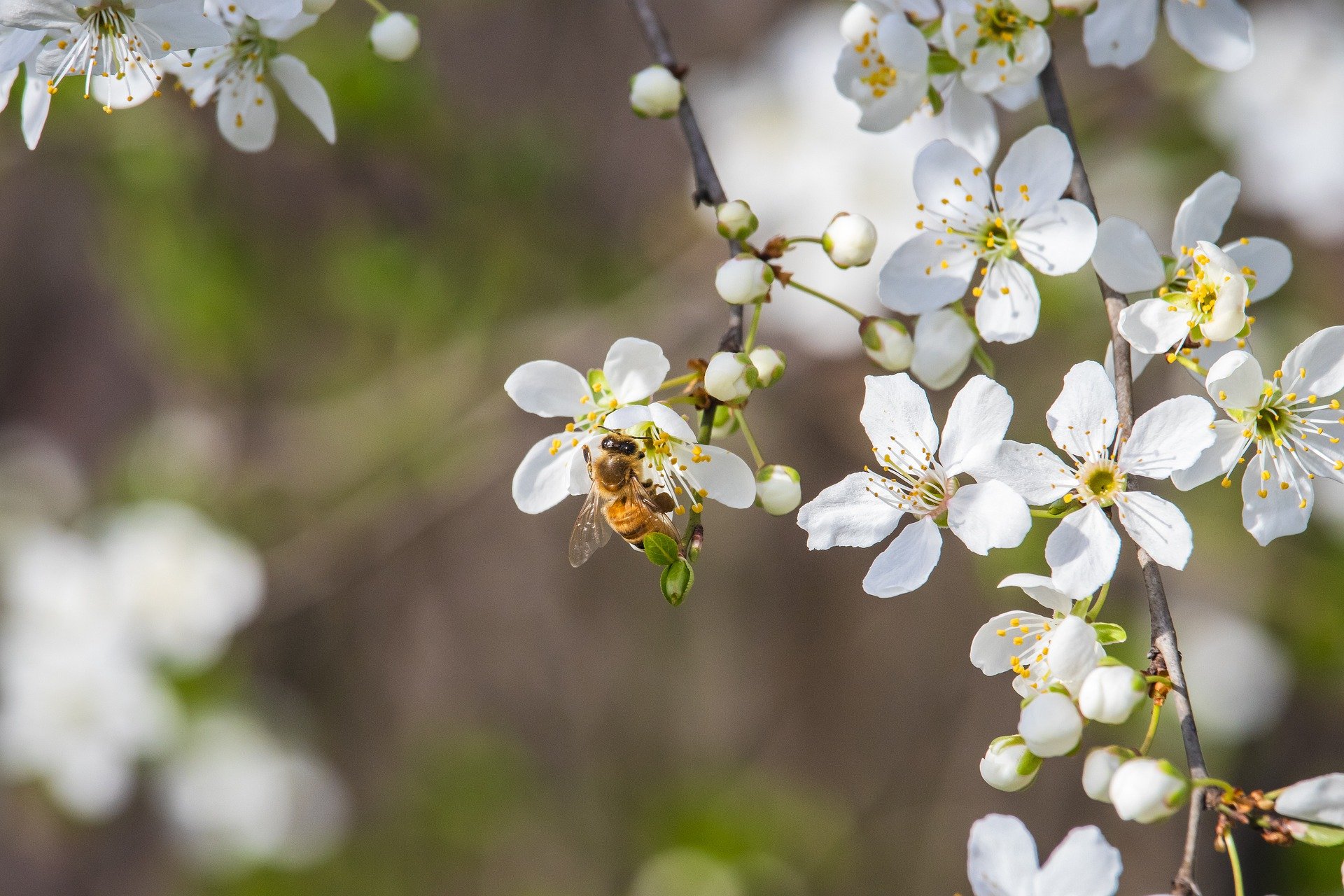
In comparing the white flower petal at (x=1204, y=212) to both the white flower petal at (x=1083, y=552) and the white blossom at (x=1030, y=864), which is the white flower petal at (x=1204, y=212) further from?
the white blossom at (x=1030, y=864)

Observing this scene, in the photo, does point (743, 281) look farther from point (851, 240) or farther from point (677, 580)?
point (677, 580)

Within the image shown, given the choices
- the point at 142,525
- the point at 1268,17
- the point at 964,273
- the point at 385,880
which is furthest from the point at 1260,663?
the point at 142,525

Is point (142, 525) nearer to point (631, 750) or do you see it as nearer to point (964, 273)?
point (631, 750)

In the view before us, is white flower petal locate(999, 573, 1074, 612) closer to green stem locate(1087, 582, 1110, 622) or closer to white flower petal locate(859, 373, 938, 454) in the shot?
green stem locate(1087, 582, 1110, 622)

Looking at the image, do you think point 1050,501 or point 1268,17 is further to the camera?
point 1268,17

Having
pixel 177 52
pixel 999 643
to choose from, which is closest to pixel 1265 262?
pixel 999 643

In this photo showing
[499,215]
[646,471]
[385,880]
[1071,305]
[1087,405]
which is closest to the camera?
[1087,405]

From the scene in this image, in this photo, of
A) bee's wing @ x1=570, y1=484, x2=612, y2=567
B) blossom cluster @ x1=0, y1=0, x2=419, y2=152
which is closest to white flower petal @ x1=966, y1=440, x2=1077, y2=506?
bee's wing @ x1=570, y1=484, x2=612, y2=567
